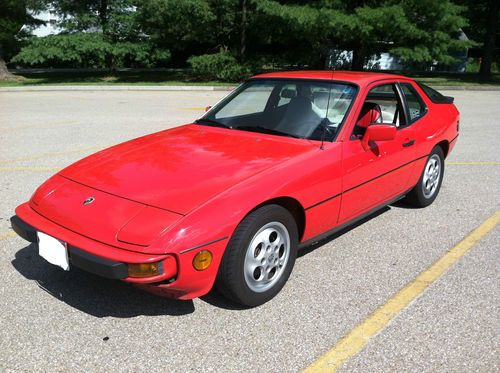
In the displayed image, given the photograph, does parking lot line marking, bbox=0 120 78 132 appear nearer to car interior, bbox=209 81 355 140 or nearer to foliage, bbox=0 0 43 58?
car interior, bbox=209 81 355 140

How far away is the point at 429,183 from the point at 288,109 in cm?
201

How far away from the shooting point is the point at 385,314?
3.04 metres

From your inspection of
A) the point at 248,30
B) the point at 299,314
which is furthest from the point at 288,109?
the point at 248,30

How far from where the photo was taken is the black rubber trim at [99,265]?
2529 millimetres

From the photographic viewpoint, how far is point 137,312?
119 inches

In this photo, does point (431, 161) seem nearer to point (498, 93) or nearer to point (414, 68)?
point (498, 93)

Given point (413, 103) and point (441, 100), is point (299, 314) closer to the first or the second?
point (413, 103)

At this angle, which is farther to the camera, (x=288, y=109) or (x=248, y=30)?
(x=248, y=30)

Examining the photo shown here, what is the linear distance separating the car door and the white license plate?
77.1 inches

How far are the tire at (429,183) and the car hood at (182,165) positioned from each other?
6.23 ft

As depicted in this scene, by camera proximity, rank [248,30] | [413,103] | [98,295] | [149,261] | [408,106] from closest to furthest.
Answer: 1. [149,261]
2. [98,295]
3. [408,106]
4. [413,103]
5. [248,30]

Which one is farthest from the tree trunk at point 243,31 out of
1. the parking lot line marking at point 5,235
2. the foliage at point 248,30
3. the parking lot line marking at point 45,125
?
the parking lot line marking at point 5,235

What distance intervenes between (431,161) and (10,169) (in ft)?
17.4

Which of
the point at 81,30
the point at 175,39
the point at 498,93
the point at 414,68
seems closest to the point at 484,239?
the point at 498,93
